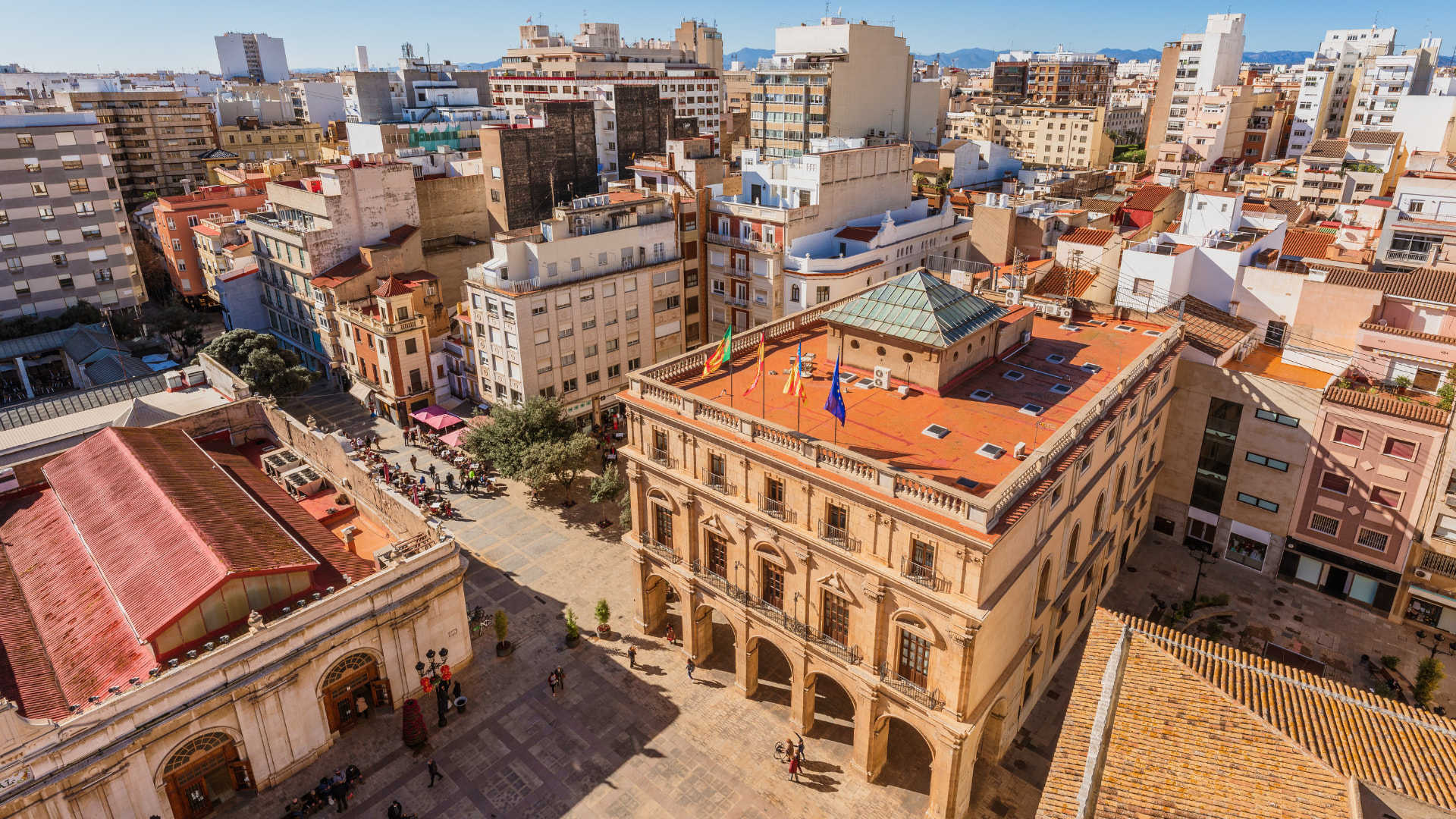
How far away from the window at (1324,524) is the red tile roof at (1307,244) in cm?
2635

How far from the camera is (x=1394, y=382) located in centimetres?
4931

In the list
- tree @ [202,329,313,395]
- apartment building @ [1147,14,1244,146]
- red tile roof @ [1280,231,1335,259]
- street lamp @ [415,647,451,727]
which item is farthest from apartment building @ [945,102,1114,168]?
street lamp @ [415,647,451,727]

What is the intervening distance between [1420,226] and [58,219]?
13114 centimetres

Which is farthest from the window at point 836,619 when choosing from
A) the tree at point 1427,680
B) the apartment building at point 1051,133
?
the apartment building at point 1051,133

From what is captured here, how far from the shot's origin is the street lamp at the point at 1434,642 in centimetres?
4684

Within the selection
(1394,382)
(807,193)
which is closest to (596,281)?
(807,193)

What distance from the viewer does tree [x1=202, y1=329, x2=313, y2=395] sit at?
74875 millimetres

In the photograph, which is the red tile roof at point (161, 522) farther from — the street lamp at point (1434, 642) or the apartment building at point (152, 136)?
the apartment building at point (152, 136)

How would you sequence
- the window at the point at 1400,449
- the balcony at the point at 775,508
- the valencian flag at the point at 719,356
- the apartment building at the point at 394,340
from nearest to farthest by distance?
1. the balcony at the point at 775,508
2. the valencian flag at the point at 719,356
3. the window at the point at 1400,449
4. the apartment building at the point at 394,340

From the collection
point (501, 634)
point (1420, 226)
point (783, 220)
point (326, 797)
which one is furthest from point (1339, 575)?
point (326, 797)

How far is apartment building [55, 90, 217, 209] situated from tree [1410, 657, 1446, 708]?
7022 inches

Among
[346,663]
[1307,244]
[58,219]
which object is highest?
[58,219]

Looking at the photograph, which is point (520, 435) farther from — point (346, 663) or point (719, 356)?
point (346, 663)

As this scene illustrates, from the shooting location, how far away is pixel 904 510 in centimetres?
3272
